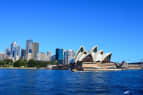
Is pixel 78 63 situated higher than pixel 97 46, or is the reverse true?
pixel 97 46

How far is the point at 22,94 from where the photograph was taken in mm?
27344

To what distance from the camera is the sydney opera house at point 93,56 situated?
156 meters

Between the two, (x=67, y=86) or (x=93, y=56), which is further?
(x=93, y=56)

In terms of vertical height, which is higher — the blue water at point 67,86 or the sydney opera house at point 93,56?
the sydney opera house at point 93,56

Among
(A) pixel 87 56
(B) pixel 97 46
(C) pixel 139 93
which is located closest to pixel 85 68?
(A) pixel 87 56

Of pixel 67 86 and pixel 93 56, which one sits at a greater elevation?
pixel 93 56

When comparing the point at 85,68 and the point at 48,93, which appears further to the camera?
the point at 85,68

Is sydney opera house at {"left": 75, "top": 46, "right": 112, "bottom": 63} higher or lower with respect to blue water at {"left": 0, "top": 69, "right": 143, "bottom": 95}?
higher

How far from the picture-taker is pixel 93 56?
156875 mm

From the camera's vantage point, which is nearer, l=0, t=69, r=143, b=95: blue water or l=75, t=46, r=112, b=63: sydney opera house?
l=0, t=69, r=143, b=95: blue water

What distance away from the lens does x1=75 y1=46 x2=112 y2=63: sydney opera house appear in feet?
511

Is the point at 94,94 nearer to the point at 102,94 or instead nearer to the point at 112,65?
the point at 102,94

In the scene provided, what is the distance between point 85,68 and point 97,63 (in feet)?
41.5

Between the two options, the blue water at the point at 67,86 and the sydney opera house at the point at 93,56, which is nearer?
the blue water at the point at 67,86
